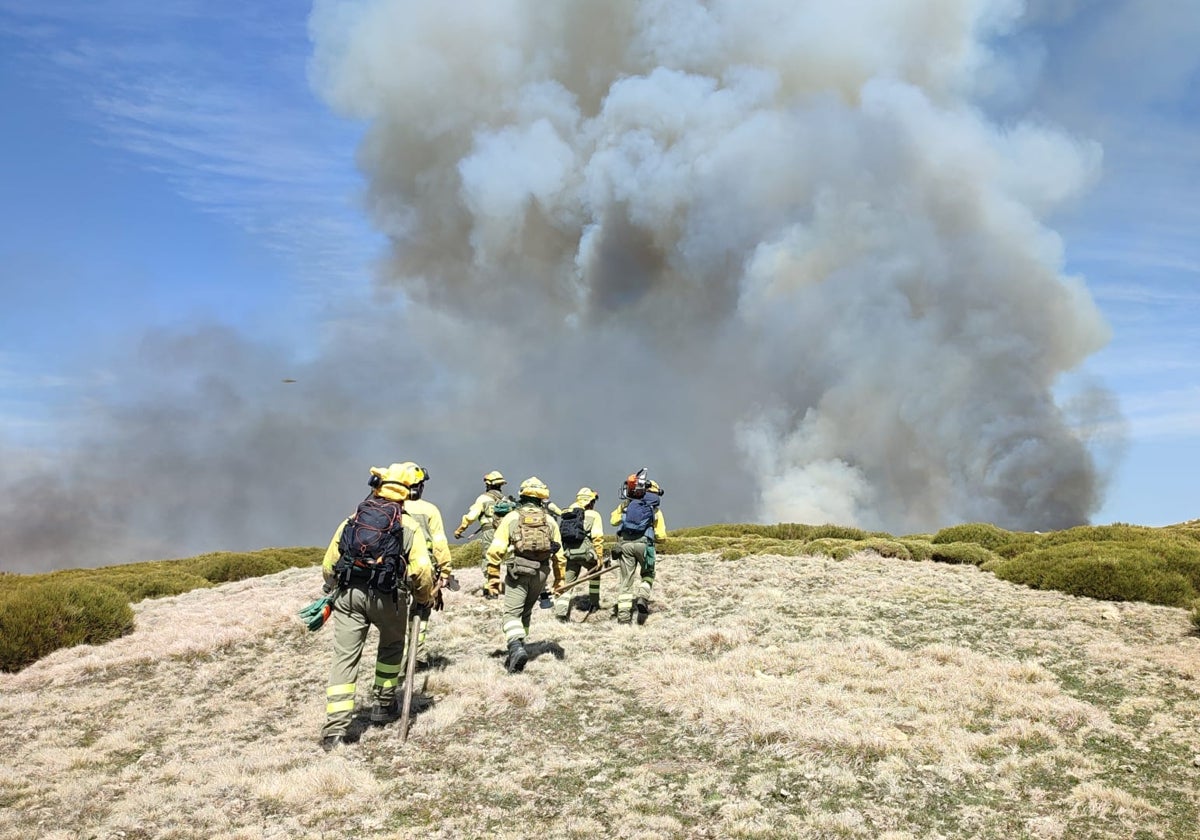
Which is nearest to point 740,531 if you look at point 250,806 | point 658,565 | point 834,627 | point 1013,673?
point 658,565

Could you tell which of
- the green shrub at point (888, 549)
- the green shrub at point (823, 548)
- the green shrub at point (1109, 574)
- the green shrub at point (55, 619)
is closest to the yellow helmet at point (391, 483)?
the green shrub at point (55, 619)

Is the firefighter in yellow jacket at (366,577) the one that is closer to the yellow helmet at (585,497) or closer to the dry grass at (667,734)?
the dry grass at (667,734)

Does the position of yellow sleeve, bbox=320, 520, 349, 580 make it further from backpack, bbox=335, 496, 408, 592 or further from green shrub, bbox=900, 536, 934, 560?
green shrub, bbox=900, 536, 934, 560

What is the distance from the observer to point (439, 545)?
11.7 m

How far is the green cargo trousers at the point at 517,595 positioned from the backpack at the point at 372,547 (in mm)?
3350

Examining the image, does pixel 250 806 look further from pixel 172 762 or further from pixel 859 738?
pixel 859 738

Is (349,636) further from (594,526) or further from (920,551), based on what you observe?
(920,551)

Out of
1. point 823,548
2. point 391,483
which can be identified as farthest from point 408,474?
point 823,548

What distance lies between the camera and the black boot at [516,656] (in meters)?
13.3

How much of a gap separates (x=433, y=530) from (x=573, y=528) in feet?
20.5

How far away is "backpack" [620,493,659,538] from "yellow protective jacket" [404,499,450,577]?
5699mm

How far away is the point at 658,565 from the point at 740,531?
1577 centimetres

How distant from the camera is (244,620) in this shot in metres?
19.8

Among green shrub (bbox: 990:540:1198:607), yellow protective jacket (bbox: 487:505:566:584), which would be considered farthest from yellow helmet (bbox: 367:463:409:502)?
green shrub (bbox: 990:540:1198:607)
